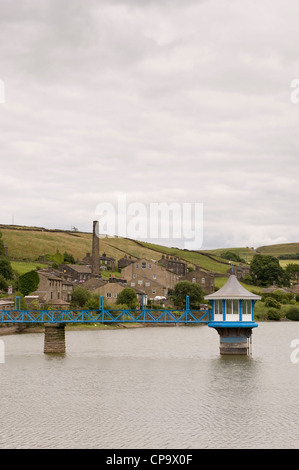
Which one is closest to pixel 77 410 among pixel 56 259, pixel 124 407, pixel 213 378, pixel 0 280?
pixel 124 407

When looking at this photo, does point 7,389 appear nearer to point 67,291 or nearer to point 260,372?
point 260,372

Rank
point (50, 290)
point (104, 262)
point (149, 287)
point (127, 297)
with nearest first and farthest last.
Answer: point (127, 297), point (50, 290), point (149, 287), point (104, 262)

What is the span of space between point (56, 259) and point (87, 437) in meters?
157

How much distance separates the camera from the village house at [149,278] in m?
154

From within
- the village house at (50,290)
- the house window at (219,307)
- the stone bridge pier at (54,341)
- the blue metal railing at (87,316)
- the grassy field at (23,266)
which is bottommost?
the stone bridge pier at (54,341)

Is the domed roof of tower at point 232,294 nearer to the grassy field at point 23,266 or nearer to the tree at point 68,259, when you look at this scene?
the grassy field at point 23,266

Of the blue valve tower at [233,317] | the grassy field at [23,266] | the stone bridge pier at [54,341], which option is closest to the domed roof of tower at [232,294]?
the blue valve tower at [233,317]

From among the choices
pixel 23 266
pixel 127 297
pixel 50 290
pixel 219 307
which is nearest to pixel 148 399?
pixel 219 307

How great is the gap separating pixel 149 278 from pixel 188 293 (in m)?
24.6

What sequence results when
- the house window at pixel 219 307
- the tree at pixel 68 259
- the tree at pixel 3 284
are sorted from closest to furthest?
the house window at pixel 219 307 → the tree at pixel 3 284 → the tree at pixel 68 259

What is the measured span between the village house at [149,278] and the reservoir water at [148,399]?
84693 mm

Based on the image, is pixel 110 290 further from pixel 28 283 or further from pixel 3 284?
pixel 3 284

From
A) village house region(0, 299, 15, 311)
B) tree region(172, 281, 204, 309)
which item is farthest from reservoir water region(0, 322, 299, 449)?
tree region(172, 281, 204, 309)

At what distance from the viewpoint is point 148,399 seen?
38438mm
